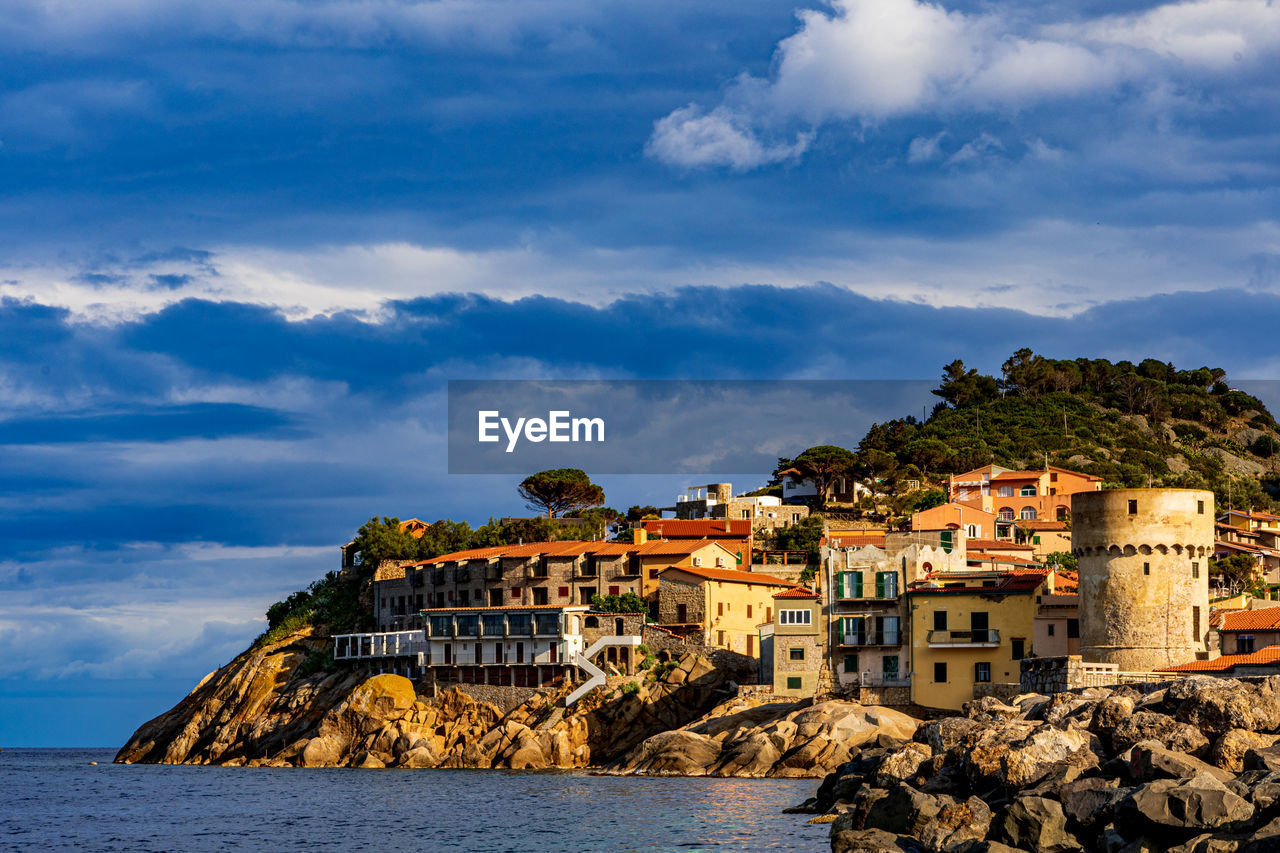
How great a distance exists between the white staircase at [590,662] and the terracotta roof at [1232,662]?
3138cm

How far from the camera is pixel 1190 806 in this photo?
93.6ft

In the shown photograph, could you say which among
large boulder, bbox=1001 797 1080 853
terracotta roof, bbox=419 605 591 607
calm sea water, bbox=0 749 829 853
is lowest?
calm sea water, bbox=0 749 829 853

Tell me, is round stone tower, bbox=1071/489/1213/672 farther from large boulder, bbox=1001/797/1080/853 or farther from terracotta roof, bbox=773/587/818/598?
large boulder, bbox=1001/797/1080/853

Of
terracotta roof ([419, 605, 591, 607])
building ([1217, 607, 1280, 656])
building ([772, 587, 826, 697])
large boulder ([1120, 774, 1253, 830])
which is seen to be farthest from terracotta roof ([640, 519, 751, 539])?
large boulder ([1120, 774, 1253, 830])

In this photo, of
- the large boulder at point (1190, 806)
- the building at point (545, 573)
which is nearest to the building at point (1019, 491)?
the building at point (545, 573)

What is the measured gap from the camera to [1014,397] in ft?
536

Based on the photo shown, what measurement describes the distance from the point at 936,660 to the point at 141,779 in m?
45.4

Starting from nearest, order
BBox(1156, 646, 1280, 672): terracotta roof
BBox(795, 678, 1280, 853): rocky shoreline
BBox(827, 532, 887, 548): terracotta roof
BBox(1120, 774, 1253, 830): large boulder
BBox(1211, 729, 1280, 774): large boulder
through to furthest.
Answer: BBox(1120, 774, 1253, 830): large boulder → BBox(795, 678, 1280, 853): rocky shoreline → BBox(1211, 729, 1280, 774): large boulder → BBox(1156, 646, 1280, 672): terracotta roof → BBox(827, 532, 887, 548): terracotta roof

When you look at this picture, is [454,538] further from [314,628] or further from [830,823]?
[830,823]

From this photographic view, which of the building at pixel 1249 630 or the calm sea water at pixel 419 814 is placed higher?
the building at pixel 1249 630

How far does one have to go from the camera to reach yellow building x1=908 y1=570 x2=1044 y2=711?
68.6 meters

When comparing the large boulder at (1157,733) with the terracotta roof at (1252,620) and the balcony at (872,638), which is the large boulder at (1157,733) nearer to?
the terracotta roof at (1252,620)

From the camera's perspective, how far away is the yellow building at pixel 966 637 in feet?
225

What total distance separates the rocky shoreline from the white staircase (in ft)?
118
